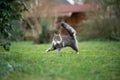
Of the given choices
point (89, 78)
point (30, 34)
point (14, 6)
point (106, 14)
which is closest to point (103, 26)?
point (106, 14)

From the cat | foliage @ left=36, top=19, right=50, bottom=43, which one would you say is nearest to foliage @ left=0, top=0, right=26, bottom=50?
the cat

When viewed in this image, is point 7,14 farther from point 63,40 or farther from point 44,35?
point 44,35

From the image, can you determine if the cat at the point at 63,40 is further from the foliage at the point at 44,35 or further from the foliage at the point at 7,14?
the foliage at the point at 44,35

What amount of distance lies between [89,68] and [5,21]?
3513mm

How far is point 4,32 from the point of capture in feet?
38.1

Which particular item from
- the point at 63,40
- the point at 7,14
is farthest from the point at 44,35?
the point at 7,14

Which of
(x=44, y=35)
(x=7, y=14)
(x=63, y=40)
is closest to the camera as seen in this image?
(x=7, y=14)

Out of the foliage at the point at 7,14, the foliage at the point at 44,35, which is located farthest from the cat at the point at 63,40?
the foliage at the point at 44,35

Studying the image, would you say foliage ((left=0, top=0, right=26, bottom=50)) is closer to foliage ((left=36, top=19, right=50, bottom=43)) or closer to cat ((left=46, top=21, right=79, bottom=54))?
cat ((left=46, top=21, right=79, bottom=54))

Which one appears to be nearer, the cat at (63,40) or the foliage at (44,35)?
the cat at (63,40)

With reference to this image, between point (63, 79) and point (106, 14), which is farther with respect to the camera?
point (106, 14)

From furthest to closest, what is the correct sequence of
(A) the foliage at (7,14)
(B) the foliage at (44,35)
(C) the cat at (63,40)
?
(B) the foliage at (44,35) → (C) the cat at (63,40) → (A) the foliage at (7,14)

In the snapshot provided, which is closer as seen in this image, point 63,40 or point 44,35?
point 63,40

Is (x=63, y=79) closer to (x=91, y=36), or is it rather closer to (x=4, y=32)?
(x=4, y=32)
